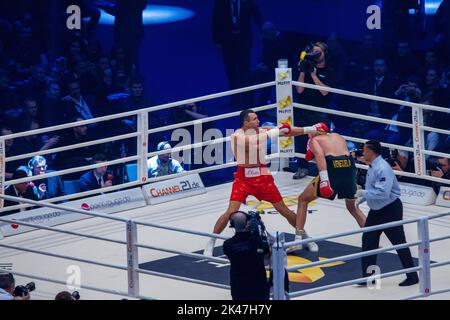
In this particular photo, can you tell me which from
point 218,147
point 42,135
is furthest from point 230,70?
point 42,135

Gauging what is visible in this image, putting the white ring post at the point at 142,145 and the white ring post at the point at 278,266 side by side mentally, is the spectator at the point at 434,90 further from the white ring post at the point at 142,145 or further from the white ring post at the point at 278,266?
the white ring post at the point at 278,266

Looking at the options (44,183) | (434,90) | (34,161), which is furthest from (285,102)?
(44,183)

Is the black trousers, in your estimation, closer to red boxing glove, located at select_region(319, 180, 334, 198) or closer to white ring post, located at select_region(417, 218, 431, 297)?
white ring post, located at select_region(417, 218, 431, 297)

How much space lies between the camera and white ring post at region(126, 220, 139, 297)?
977cm

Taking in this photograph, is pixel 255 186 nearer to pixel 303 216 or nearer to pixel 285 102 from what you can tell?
pixel 303 216

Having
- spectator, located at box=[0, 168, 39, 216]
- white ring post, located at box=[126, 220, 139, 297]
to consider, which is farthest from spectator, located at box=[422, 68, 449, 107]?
white ring post, located at box=[126, 220, 139, 297]

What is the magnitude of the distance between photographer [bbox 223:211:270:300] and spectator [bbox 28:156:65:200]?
530 centimetres

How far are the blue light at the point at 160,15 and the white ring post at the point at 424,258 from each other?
704 centimetres

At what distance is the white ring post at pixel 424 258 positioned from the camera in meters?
9.60

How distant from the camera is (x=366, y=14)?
1529 centimetres

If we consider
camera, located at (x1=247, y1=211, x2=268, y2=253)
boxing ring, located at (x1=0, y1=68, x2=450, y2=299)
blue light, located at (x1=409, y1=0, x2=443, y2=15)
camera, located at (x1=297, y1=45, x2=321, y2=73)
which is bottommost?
boxing ring, located at (x1=0, y1=68, x2=450, y2=299)

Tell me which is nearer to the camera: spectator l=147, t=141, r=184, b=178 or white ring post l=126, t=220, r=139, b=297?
white ring post l=126, t=220, r=139, b=297

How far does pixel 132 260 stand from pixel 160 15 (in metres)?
6.65
